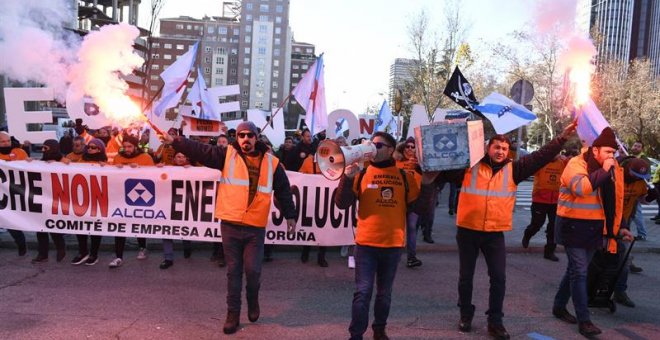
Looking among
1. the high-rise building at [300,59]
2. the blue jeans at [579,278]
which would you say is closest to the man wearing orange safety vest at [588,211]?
the blue jeans at [579,278]

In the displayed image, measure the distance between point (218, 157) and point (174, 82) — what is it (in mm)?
5484

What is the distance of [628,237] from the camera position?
211 inches

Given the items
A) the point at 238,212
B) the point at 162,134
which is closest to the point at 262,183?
the point at 238,212

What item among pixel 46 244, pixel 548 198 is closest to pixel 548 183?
pixel 548 198

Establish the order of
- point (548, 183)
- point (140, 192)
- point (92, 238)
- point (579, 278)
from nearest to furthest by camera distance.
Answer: point (579, 278), point (92, 238), point (140, 192), point (548, 183)

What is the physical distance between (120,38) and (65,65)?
3.80 ft

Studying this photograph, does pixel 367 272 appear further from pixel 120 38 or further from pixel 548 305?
pixel 120 38

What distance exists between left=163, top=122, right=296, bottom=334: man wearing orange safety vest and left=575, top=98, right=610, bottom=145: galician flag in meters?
2.93

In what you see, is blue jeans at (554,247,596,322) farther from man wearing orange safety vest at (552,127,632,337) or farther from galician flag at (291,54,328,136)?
galician flag at (291,54,328,136)

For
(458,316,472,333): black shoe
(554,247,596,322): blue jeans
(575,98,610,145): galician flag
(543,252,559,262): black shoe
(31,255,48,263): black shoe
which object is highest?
(575,98,610,145): galician flag

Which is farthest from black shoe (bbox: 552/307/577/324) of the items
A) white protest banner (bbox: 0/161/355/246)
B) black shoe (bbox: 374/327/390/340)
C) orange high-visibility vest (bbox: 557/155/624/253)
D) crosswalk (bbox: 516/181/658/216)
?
crosswalk (bbox: 516/181/658/216)

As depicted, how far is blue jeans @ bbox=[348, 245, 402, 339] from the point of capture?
4.34 metres

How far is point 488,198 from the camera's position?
4879 millimetres

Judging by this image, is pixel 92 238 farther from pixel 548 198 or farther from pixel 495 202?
pixel 548 198
